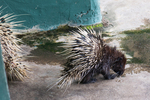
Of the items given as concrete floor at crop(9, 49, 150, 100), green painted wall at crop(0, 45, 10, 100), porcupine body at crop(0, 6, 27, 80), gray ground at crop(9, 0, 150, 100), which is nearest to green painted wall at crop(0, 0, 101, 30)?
gray ground at crop(9, 0, 150, 100)

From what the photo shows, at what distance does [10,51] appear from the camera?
11.7 ft

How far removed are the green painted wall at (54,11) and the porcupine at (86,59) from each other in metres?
3.01

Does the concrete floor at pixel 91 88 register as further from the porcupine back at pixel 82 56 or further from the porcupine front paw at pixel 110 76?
the porcupine back at pixel 82 56

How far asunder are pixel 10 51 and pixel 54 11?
10.7 ft

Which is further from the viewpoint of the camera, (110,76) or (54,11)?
(54,11)

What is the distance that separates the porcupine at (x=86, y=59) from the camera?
3494 mm

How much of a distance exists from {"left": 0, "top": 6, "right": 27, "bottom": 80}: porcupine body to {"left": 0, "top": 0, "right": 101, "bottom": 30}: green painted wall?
8.92ft

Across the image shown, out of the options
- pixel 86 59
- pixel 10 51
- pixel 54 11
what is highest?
pixel 54 11

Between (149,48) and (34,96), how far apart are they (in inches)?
131

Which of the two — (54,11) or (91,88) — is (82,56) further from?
(54,11)

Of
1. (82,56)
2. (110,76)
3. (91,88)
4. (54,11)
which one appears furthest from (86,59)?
(54,11)

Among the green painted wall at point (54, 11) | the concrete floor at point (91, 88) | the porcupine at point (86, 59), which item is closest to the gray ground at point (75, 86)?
the concrete floor at point (91, 88)

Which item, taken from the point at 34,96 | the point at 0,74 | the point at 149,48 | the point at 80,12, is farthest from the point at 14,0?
the point at 0,74

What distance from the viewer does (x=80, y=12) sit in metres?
6.62
